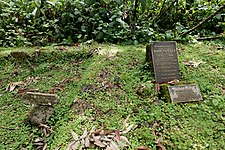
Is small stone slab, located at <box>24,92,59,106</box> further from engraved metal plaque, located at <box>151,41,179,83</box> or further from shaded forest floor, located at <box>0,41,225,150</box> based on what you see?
engraved metal plaque, located at <box>151,41,179,83</box>

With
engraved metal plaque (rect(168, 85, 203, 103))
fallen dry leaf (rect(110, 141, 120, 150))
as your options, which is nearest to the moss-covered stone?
engraved metal plaque (rect(168, 85, 203, 103))

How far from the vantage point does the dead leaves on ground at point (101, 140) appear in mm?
2095

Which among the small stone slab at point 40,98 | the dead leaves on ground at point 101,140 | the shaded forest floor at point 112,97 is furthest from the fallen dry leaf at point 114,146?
the small stone slab at point 40,98

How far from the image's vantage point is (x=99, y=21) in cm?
488

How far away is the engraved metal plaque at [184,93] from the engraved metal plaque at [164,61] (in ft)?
1.11

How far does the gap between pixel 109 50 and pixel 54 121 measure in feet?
7.18

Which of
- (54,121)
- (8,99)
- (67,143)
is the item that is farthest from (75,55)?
(67,143)

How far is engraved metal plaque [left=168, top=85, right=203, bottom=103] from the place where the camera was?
8.82ft

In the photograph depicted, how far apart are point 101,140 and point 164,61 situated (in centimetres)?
168

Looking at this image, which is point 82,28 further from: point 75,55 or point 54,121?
point 54,121

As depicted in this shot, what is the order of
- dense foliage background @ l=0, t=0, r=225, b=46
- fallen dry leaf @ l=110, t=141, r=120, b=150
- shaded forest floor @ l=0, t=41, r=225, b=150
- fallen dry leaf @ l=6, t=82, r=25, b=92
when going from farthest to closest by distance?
dense foliage background @ l=0, t=0, r=225, b=46, fallen dry leaf @ l=6, t=82, r=25, b=92, shaded forest floor @ l=0, t=41, r=225, b=150, fallen dry leaf @ l=110, t=141, r=120, b=150

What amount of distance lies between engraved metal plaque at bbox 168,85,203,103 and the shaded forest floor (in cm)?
10

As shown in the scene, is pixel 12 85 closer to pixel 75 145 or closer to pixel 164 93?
pixel 75 145

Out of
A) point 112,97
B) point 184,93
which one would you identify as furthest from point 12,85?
point 184,93
